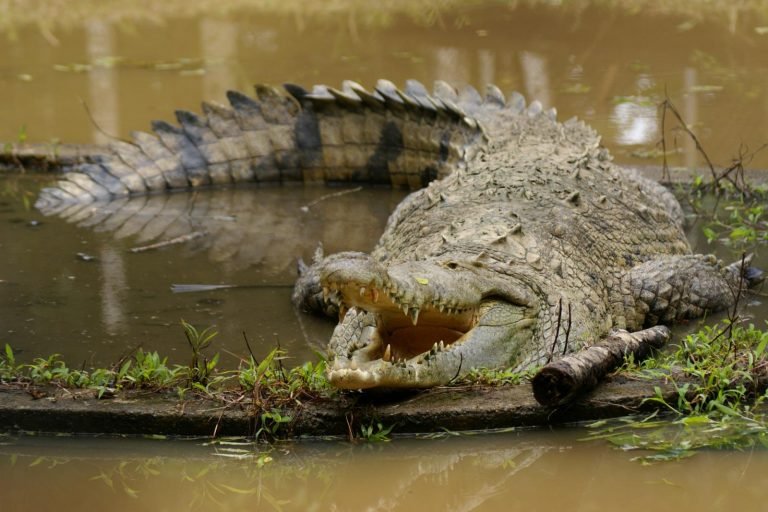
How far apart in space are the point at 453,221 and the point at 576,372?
1765 millimetres

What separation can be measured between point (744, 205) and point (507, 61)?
4688mm

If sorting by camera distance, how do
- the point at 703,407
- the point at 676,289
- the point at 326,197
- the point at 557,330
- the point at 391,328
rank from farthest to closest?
the point at 326,197, the point at 676,289, the point at 557,330, the point at 391,328, the point at 703,407

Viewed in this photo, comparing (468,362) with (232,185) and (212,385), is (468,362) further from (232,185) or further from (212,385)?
(232,185)

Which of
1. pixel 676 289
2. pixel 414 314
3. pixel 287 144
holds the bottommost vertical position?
pixel 676 289

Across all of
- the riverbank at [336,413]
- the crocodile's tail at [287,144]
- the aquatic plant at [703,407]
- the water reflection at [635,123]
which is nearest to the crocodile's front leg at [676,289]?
the aquatic plant at [703,407]

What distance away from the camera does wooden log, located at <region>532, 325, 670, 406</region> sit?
383 cm

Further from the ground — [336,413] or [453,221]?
[453,221]

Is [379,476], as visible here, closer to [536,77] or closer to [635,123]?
[635,123]

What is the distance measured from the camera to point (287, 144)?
8086 mm

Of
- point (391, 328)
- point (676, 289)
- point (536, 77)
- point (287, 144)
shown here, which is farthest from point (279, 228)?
point (536, 77)

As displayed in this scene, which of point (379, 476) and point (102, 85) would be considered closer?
point (379, 476)

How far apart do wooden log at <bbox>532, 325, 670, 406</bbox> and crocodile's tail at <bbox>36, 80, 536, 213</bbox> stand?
3725 mm

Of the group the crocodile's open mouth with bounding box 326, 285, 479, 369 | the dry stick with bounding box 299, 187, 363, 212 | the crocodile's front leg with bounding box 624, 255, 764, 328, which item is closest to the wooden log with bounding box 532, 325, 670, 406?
the crocodile's open mouth with bounding box 326, 285, 479, 369

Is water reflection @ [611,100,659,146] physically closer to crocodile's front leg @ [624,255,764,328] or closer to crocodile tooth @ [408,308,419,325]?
crocodile's front leg @ [624,255,764,328]
